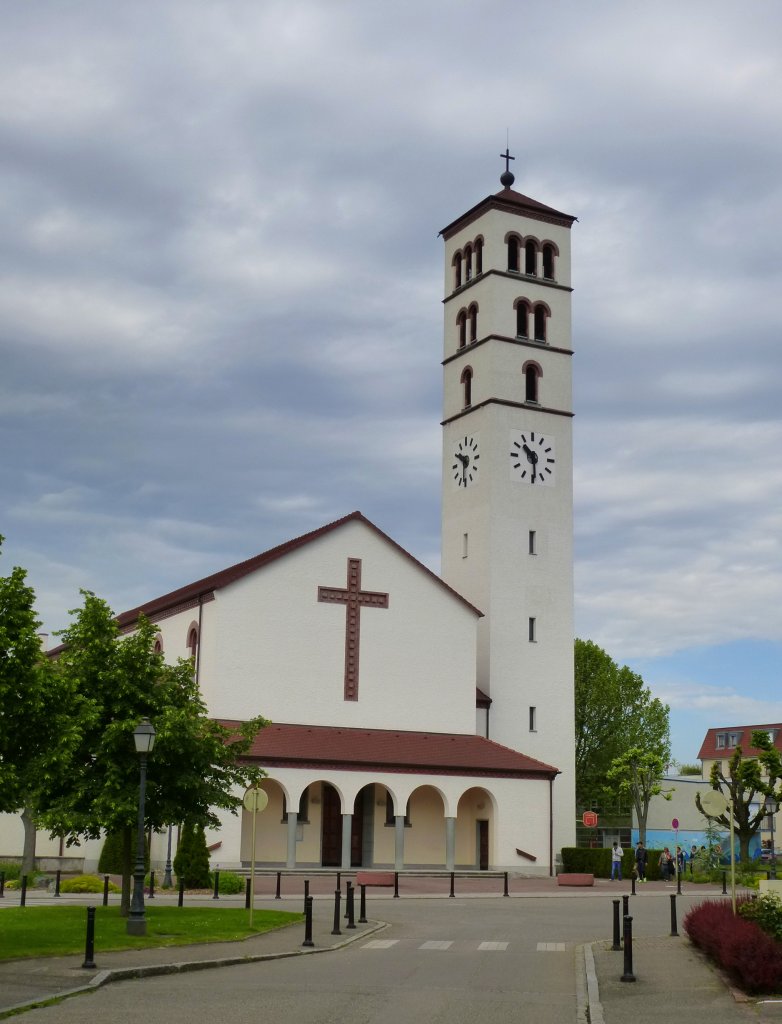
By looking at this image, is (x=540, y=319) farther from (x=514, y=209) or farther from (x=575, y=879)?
(x=575, y=879)

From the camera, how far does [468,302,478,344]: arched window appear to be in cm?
5994

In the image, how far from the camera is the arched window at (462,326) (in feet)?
200

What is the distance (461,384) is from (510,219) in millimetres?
8180

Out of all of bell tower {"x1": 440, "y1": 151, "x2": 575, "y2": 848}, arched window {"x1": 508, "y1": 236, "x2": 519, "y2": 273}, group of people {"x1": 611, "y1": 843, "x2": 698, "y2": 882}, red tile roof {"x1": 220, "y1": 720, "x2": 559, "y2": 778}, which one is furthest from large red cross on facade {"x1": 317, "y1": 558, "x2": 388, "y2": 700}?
arched window {"x1": 508, "y1": 236, "x2": 519, "y2": 273}

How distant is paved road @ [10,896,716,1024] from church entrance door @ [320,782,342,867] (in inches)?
886

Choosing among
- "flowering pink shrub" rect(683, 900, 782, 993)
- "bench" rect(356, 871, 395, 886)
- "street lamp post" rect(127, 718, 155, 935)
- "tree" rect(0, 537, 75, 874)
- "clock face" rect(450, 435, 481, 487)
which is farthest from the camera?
"clock face" rect(450, 435, 481, 487)

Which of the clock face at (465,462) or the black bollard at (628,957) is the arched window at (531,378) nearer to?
the clock face at (465,462)

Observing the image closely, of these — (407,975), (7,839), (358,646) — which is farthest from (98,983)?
(7,839)

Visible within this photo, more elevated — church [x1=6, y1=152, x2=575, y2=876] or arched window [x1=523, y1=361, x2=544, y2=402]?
arched window [x1=523, y1=361, x2=544, y2=402]

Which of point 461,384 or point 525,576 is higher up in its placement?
point 461,384

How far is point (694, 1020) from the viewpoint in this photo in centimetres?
1447

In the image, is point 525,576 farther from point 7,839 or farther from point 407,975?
point 407,975

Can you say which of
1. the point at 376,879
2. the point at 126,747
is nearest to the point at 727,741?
the point at 376,879

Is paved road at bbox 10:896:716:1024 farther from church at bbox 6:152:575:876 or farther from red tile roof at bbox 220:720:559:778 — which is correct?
church at bbox 6:152:575:876
